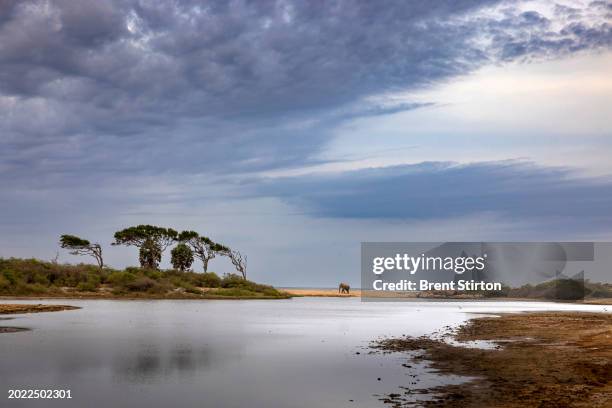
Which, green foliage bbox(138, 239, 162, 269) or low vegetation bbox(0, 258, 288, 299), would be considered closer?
low vegetation bbox(0, 258, 288, 299)

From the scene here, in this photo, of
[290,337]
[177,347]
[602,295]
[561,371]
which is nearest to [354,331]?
[290,337]

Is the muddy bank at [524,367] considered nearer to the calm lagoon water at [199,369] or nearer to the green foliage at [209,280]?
the calm lagoon water at [199,369]

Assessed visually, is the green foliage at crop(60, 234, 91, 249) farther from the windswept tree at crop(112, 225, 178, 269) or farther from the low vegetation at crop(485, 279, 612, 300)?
the low vegetation at crop(485, 279, 612, 300)

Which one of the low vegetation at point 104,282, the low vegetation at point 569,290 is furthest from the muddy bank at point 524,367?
the low vegetation at point 569,290

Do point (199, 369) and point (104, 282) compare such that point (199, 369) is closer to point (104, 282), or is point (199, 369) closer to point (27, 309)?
point (27, 309)

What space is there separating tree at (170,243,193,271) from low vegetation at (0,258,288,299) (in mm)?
11379

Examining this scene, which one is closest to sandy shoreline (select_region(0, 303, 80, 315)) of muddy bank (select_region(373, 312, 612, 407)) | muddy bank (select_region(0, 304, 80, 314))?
muddy bank (select_region(0, 304, 80, 314))

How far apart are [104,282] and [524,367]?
75.3 m

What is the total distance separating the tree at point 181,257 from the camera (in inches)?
4373

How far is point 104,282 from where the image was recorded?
278 feet

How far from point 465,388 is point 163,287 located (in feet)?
248

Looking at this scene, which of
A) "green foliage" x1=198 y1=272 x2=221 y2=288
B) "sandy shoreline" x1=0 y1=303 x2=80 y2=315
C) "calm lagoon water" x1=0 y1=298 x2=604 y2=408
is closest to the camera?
"calm lagoon water" x1=0 y1=298 x2=604 y2=408

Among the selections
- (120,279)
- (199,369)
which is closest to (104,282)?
(120,279)

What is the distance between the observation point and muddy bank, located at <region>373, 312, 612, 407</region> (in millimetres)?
14078
